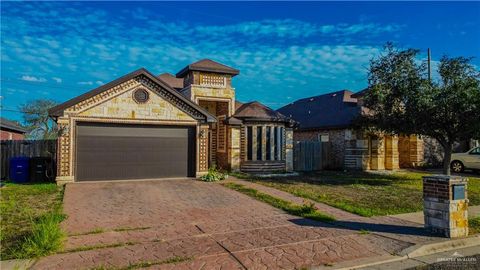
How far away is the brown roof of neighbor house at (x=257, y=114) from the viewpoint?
1897 centimetres

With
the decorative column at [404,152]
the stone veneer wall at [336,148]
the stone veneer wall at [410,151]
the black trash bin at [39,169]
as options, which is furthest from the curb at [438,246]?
the decorative column at [404,152]

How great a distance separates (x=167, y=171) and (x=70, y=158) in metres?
4.15

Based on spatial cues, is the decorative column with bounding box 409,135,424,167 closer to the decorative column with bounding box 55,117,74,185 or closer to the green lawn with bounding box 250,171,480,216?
the green lawn with bounding box 250,171,480,216

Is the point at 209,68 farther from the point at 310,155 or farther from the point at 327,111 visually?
the point at 327,111

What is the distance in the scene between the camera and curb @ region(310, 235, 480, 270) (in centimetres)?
532

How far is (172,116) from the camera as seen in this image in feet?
52.4

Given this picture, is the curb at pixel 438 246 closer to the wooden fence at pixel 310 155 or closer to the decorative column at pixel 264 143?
the decorative column at pixel 264 143

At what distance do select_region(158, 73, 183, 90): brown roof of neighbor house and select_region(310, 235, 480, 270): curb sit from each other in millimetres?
20215

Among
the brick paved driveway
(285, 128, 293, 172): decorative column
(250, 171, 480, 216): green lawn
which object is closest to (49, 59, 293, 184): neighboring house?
(285, 128, 293, 172): decorative column

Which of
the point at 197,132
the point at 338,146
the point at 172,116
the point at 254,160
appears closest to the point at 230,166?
the point at 254,160

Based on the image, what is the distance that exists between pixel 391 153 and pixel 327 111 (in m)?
5.46

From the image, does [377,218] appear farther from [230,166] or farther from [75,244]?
[230,166]

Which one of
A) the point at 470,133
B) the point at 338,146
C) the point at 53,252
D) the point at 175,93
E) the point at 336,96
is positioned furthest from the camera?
the point at 336,96

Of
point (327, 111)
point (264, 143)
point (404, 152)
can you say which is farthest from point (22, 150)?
point (404, 152)
